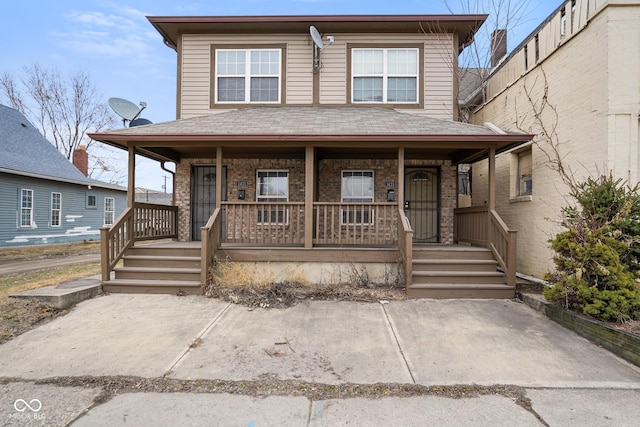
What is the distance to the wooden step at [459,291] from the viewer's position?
604 cm

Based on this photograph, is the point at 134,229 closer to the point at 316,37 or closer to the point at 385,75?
the point at 316,37

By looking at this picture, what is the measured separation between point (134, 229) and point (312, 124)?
14.6 ft

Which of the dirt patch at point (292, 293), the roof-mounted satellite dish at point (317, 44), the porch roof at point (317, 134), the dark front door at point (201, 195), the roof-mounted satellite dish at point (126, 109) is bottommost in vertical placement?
the dirt patch at point (292, 293)

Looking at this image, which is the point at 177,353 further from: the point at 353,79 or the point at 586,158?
the point at 353,79

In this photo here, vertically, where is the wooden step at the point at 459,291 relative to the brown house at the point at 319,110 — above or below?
below

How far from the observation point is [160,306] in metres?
5.59

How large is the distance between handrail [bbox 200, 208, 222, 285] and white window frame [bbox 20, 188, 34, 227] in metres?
13.0

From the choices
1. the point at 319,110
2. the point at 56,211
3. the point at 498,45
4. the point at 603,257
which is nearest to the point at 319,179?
the point at 319,110

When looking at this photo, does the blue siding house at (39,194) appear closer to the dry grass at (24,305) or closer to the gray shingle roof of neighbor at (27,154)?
the gray shingle roof of neighbor at (27,154)

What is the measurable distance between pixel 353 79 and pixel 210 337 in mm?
7585

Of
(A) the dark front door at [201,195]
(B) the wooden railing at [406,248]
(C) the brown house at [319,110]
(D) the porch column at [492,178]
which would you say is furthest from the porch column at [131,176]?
(D) the porch column at [492,178]

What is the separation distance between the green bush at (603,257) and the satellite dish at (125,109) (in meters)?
10.3

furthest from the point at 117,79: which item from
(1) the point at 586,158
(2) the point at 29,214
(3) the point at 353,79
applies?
(1) the point at 586,158

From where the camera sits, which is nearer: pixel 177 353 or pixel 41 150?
pixel 177 353
